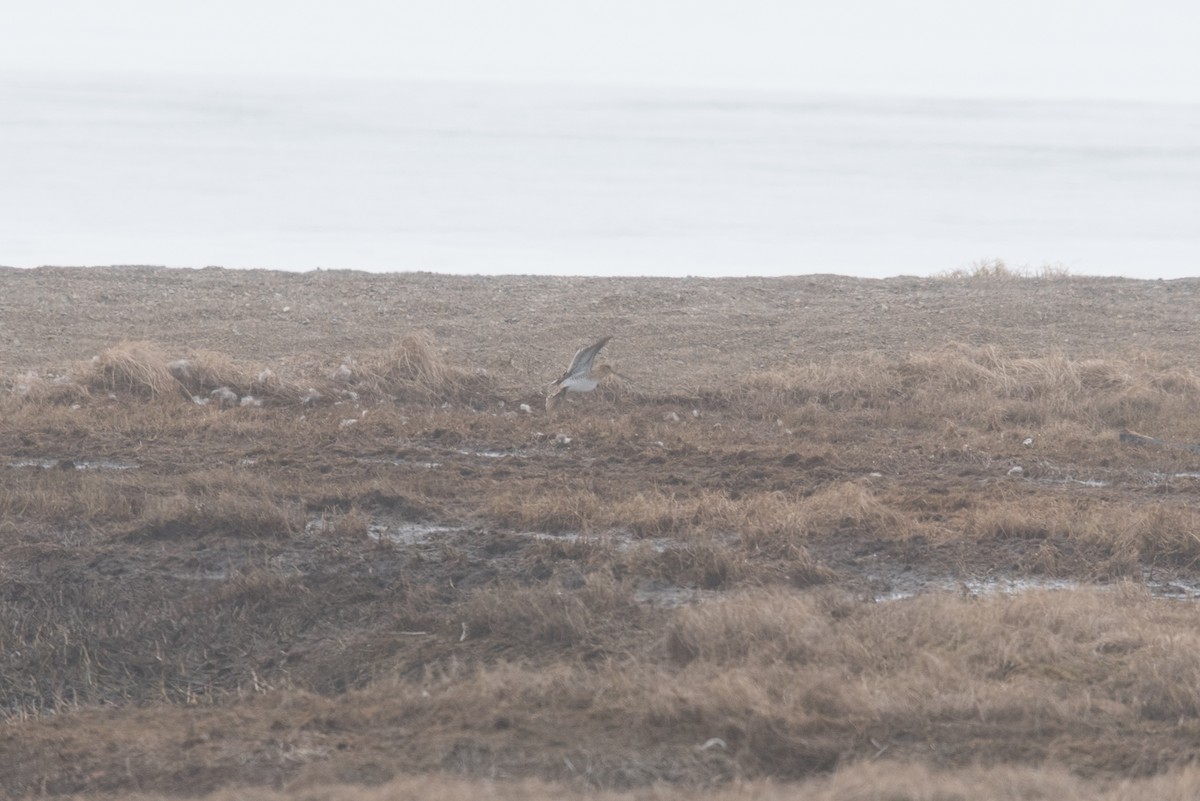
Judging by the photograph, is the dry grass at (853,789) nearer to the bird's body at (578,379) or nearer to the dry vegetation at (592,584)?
the dry vegetation at (592,584)

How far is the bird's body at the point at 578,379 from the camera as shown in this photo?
10.1 meters

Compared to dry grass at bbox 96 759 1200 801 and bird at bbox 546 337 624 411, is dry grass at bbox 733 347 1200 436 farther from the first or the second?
dry grass at bbox 96 759 1200 801

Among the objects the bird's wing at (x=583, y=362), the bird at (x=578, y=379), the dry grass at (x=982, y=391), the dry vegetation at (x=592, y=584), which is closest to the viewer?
the dry vegetation at (x=592, y=584)

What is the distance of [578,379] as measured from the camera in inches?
401

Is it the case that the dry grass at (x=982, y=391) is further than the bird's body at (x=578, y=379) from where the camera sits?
No

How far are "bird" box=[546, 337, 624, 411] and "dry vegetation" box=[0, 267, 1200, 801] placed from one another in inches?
9.1

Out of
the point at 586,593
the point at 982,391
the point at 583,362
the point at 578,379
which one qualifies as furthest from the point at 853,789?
the point at 982,391

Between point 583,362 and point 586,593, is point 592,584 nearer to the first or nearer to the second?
point 586,593

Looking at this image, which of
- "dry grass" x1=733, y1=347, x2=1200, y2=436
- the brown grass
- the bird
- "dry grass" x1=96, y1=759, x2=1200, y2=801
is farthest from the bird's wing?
"dry grass" x1=96, y1=759, x2=1200, y2=801

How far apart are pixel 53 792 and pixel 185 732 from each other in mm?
512

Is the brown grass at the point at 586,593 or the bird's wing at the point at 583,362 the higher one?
the bird's wing at the point at 583,362

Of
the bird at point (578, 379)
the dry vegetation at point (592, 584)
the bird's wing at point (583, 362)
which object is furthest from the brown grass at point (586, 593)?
the bird's wing at point (583, 362)

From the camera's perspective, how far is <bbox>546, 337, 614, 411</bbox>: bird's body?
10133 mm

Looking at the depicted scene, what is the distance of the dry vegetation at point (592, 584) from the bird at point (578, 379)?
0.23 m
